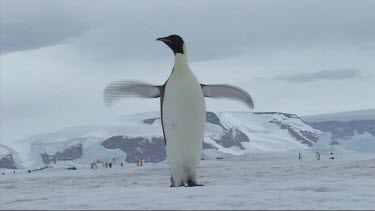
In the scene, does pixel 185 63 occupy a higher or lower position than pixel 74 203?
higher

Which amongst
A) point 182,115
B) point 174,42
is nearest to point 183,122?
point 182,115

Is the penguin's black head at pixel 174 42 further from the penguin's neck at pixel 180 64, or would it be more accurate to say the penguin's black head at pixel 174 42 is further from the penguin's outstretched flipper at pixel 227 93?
the penguin's outstretched flipper at pixel 227 93

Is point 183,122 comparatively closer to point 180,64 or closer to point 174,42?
point 180,64

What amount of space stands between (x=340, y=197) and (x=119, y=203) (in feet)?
8.21

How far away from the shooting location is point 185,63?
10.1 metres

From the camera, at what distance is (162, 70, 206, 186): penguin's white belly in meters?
9.66

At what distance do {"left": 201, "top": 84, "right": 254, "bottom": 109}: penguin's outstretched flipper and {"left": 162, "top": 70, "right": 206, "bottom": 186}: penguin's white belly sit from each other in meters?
0.96

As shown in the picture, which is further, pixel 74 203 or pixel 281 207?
Result: pixel 74 203

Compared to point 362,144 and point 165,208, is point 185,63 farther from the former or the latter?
point 362,144

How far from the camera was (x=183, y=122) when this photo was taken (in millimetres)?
9656

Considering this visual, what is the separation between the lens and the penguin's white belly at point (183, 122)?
380 inches

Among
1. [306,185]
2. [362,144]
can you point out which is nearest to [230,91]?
[306,185]

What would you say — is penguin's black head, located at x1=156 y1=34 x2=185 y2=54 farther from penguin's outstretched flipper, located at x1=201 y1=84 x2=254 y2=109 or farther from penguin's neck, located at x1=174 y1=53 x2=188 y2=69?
penguin's outstretched flipper, located at x1=201 y1=84 x2=254 y2=109

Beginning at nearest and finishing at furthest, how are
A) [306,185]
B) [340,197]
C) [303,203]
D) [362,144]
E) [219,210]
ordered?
[219,210] < [303,203] < [340,197] < [306,185] < [362,144]
